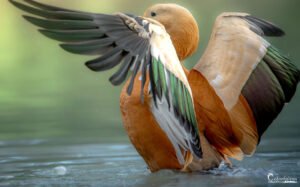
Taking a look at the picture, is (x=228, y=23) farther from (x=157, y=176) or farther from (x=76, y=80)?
(x=76, y=80)

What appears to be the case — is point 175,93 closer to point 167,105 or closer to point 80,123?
point 167,105

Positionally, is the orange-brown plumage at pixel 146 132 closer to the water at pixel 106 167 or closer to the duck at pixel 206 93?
the duck at pixel 206 93

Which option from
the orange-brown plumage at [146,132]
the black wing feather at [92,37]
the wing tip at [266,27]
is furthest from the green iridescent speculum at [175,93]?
the wing tip at [266,27]

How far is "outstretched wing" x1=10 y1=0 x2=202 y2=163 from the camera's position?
5.31 m

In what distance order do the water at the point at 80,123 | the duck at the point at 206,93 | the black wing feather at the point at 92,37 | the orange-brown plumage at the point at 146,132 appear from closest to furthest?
the black wing feather at the point at 92,37, the duck at the point at 206,93, the orange-brown plumage at the point at 146,132, the water at the point at 80,123

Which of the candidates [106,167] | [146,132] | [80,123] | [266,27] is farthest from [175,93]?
[80,123]

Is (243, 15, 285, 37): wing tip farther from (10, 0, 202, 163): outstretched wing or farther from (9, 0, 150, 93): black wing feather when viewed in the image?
(9, 0, 150, 93): black wing feather

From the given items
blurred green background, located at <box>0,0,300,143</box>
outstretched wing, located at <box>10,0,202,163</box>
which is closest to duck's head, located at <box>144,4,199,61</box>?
outstretched wing, located at <box>10,0,202,163</box>

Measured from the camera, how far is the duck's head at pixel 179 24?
655cm

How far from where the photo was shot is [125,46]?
543cm

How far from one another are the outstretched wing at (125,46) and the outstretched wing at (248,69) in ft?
1.89

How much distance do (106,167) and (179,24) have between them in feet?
3.89

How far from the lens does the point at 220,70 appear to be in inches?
247

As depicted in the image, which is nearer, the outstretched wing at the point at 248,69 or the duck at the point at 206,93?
the duck at the point at 206,93
